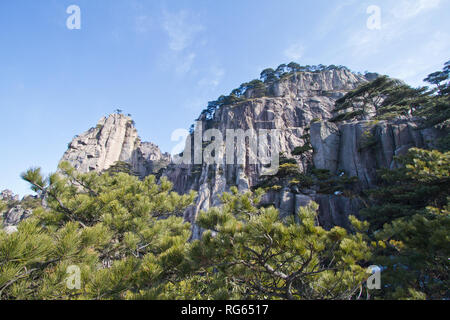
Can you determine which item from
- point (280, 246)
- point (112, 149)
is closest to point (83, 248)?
point (280, 246)

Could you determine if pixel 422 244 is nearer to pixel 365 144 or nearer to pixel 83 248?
pixel 83 248

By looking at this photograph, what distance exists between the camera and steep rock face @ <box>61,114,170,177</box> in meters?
33.8

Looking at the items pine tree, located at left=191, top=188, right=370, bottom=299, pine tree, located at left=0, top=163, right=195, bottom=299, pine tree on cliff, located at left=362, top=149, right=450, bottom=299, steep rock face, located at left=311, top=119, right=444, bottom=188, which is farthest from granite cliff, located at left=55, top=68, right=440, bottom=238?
pine tree on cliff, located at left=362, top=149, right=450, bottom=299

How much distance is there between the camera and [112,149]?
120 feet

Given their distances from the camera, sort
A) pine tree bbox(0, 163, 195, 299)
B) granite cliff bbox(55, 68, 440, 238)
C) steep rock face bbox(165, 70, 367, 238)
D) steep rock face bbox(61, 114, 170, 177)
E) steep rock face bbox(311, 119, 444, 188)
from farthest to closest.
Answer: steep rock face bbox(61, 114, 170, 177) → steep rock face bbox(165, 70, 367, 238) → granite cliff bbox(55, 68, 440, 238) → steep rock face bbox(311, 119, 444, 188) → pine tree bbox(0, 163, 195, 299)

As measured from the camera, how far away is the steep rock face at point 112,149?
33781mm

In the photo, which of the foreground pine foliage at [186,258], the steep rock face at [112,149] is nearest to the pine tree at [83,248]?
the foreground pine foliage at [186,258]

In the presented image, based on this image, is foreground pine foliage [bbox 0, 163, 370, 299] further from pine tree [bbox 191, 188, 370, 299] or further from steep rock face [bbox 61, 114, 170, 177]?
steep rock face [bbox 61, 114, 170, 177]

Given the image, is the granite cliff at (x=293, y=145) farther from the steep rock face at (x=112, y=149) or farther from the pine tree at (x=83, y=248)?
the pine tree at (x=83, y=248)

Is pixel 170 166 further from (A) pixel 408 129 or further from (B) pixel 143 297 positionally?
(B) pixel 143 297
